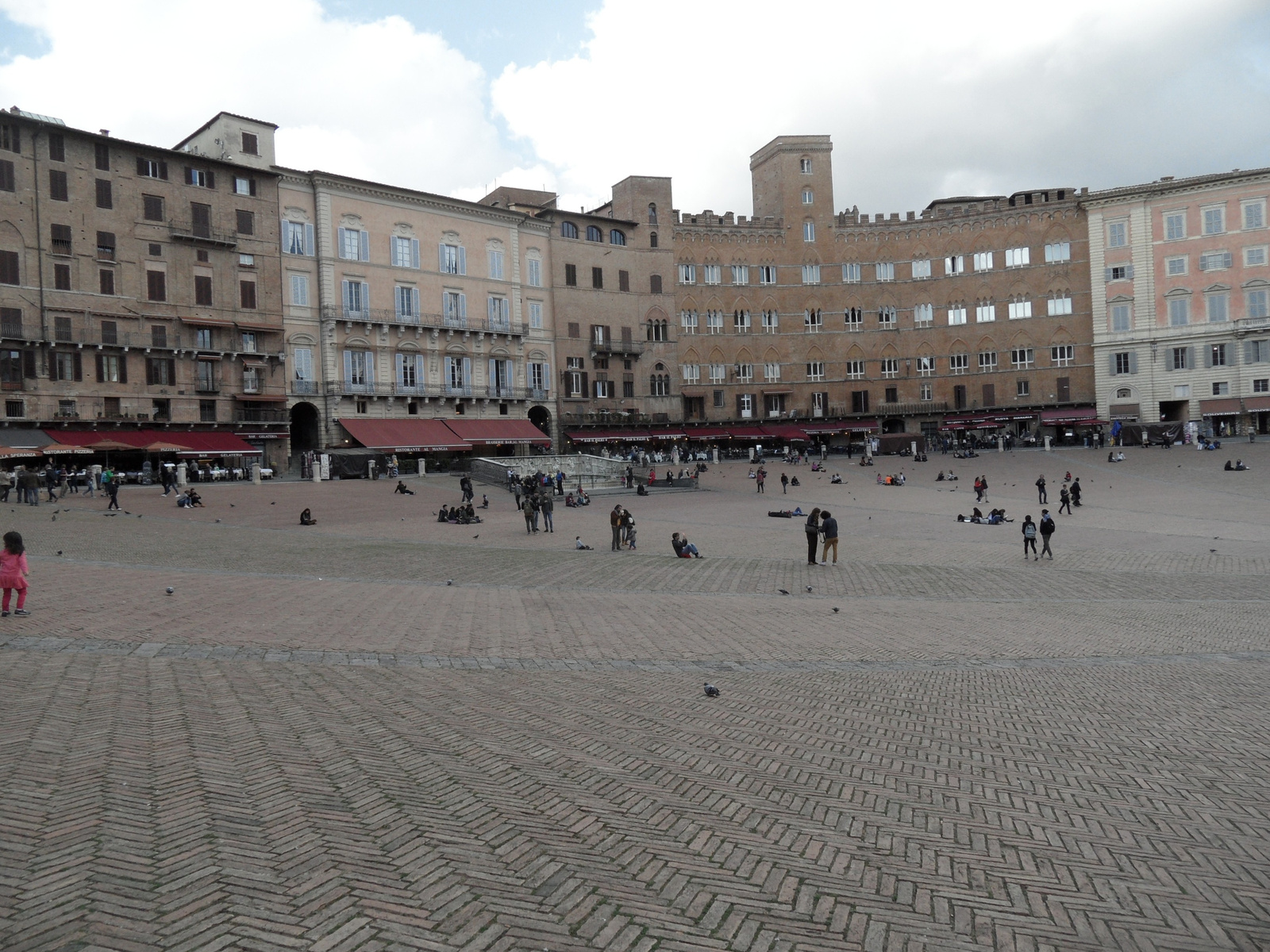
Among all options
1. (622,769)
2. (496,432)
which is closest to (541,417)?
(496,432)

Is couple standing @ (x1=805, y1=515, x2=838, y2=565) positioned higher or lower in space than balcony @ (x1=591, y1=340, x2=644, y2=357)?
lower

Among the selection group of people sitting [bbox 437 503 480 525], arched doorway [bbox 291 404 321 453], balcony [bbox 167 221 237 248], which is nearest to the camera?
group of people sitting [bbox 437 503 480 525]

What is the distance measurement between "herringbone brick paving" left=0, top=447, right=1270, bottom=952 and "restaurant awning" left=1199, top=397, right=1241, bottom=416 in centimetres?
5532

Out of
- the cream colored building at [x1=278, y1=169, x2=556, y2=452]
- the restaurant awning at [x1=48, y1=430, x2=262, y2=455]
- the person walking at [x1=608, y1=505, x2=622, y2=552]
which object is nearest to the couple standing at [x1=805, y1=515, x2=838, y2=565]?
the person walking at [x1=608, y1=505, x2=622, y2=552]

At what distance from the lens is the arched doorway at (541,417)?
212 feet

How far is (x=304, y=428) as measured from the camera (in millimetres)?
56219

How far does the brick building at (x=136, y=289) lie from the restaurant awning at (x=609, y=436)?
Result: 21.1 meters

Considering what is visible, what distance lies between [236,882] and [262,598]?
415 inches

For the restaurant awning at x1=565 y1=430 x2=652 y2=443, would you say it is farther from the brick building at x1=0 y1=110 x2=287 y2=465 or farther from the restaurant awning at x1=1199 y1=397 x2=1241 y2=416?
the restaurant awning at x1=1199 y1=397 x2=1241 y2=416

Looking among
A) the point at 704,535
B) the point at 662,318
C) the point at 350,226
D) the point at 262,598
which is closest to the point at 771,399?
the point at 662,318

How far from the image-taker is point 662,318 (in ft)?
229

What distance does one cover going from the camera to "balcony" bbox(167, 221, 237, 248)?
4784 cm

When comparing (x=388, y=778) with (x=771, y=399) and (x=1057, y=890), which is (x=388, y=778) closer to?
(x=1057, y=890)

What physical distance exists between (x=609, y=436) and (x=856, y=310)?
24.0 metres
